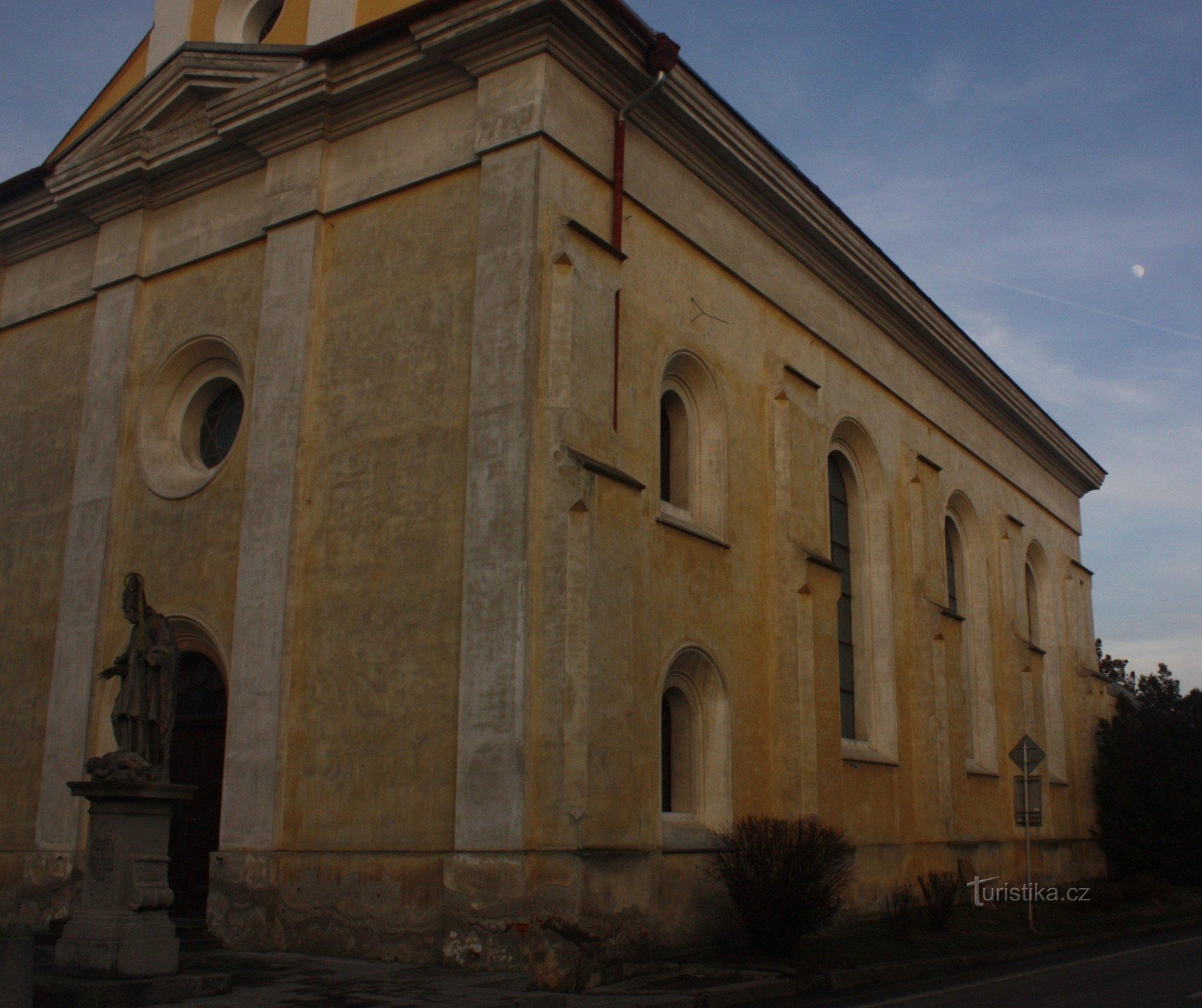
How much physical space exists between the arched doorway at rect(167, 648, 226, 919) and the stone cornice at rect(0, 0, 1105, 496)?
6.47 metres

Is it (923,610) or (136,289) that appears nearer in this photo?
(136,289)

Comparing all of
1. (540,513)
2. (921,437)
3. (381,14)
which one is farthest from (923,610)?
(381,14)

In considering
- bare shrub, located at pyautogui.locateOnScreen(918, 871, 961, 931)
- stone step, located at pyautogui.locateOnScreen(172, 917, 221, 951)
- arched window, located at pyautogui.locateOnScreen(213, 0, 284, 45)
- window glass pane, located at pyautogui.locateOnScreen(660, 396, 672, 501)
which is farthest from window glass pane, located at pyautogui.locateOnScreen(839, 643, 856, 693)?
arched window, located at pyautogui.locateOnScreen(213, 0, 284, 45)

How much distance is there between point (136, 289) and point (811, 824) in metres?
11.3

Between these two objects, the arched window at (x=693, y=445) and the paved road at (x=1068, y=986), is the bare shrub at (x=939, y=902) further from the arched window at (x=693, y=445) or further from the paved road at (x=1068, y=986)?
the arched window at (x=693, y=445)

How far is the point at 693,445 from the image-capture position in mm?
15445

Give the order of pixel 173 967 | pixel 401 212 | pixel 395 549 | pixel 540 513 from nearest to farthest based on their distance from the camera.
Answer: pixel 173 967 → pixel 540 513 → pixel 395 549 → pixel 401 212

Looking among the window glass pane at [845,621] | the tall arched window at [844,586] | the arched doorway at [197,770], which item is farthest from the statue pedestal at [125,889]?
the window glass pane at [845,621]

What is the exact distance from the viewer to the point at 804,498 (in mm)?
16875

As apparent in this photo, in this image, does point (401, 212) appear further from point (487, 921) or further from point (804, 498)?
point (487, 921)

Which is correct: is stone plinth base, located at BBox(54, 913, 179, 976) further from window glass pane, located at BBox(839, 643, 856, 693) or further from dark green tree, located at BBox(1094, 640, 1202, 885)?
dark green tree, located at BBox(1094, 640, 1202, 885)

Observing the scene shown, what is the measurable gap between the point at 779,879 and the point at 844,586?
7459 millimetres

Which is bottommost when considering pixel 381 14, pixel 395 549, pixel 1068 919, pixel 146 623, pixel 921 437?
pixel 1068 919

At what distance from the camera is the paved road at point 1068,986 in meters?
9.98
